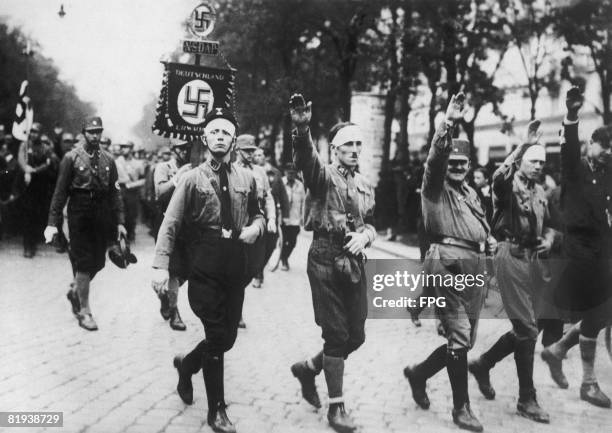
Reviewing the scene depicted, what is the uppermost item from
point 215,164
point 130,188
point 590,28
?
point 590,28

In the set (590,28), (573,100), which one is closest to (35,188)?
(590,28)

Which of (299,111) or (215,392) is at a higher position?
(299,111)

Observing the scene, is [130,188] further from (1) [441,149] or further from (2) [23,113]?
(1) [441,149]

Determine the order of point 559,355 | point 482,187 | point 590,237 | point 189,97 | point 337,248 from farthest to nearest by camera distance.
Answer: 1. point 482,187
2. point 189,97
3. point 559,355
4. point 590,237
5. point 337,248

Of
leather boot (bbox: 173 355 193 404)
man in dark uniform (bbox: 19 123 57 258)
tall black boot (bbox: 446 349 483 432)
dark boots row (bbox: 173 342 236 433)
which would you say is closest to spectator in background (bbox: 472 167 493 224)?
tall black boot (bbox: 446 349 483 432)

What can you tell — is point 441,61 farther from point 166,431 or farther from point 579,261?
point 166,431

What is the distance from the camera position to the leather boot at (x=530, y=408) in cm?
456

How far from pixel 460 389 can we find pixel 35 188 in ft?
26.7

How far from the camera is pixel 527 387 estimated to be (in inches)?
186

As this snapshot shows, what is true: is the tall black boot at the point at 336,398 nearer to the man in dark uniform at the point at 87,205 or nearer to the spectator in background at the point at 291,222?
the man in dark uniform at the point at 87,205

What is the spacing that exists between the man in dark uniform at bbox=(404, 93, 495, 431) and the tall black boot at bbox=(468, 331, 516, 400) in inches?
15.4

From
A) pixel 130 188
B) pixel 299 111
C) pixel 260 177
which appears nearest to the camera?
pixel 299 111

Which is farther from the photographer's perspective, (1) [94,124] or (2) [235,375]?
(1) [94,124]

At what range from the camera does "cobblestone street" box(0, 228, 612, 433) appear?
14.5 ft
